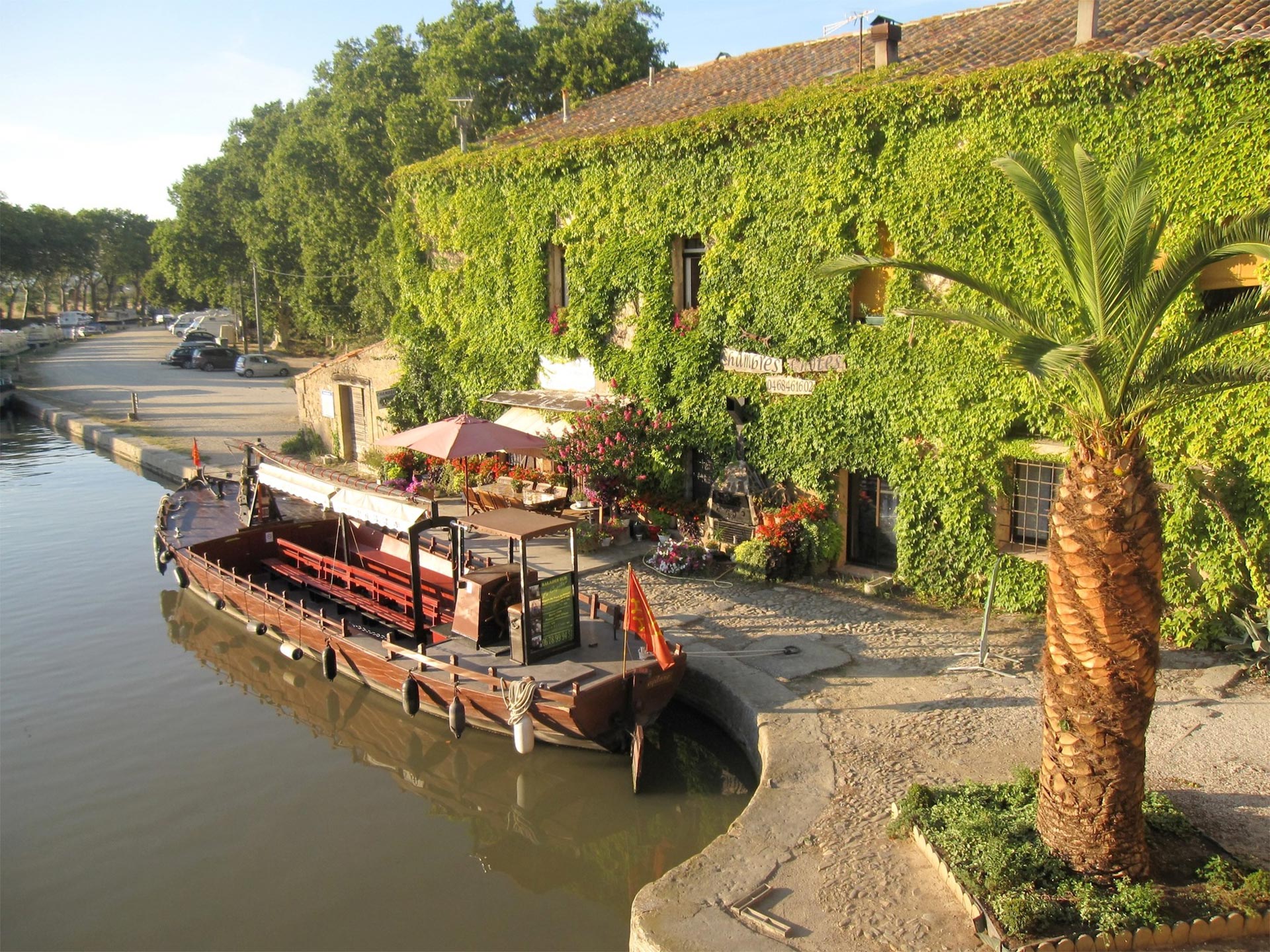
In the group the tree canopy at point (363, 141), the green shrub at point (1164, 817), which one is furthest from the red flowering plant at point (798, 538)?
the tree canopy at point (363, 141)

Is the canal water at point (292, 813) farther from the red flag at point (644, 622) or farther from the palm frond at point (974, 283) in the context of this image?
the palm frond at point (974, 283)

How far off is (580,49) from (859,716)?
26.2m

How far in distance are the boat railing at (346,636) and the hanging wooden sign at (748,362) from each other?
286 inches

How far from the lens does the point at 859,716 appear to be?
402 inches

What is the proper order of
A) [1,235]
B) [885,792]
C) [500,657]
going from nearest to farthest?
[885,792] < [500,657] < [1,235]

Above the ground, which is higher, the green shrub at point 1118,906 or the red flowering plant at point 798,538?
the red flowering plant at point 798,538

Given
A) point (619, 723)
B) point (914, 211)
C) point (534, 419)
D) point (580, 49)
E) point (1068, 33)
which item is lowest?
point (619, 723)

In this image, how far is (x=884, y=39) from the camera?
15.2m

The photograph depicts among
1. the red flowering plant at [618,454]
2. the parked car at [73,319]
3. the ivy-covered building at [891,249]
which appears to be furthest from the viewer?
the parked car at [73,319]

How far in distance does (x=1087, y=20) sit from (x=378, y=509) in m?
11.9

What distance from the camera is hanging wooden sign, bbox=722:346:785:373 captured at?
15.5m

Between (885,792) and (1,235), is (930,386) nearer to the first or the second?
(885,792)

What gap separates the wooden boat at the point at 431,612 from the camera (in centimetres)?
1029

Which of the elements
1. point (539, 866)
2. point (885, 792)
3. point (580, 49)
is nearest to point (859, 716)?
point (885, 792)
